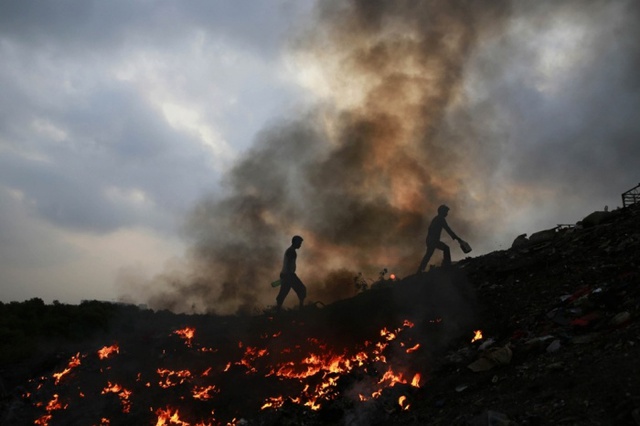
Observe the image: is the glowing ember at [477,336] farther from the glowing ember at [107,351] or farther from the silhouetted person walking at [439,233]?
the glowing ember at [107,351]

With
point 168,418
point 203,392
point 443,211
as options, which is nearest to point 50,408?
point 168,418

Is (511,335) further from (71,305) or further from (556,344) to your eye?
(71,305)

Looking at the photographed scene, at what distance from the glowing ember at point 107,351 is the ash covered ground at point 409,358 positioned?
0.06 meters

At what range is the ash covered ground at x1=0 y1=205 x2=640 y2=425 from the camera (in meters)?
6.82

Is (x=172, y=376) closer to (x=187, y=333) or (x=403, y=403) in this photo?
(x=187, y=333)

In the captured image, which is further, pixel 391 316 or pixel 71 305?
pixel 71 305

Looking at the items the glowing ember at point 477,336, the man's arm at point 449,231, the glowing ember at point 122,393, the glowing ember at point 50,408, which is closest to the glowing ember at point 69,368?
the glowing ember at point 50,408

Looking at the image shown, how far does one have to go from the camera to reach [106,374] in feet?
40.0

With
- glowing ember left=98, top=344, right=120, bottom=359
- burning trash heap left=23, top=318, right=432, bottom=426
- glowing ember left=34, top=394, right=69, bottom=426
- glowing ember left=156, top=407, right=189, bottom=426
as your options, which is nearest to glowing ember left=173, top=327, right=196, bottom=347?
burning trash heap left=23, top=318, right=432, bottom=426

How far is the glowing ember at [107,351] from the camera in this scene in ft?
43.6

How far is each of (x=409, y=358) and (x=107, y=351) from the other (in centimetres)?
905

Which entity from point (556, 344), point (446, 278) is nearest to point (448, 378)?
point (556, 344)

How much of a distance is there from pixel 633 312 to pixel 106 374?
12.3 metres

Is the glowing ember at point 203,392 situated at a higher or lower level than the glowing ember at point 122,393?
higher
